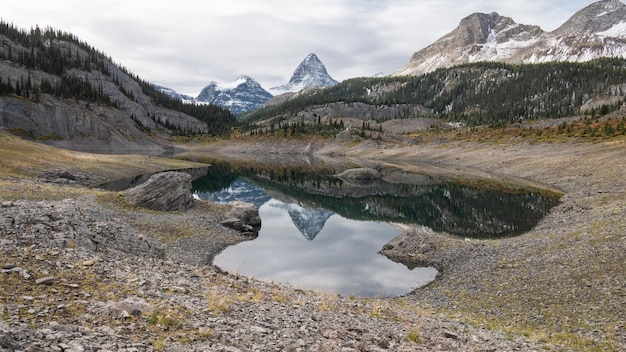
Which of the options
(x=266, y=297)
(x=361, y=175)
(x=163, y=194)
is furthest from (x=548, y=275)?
(x=361, y=175)

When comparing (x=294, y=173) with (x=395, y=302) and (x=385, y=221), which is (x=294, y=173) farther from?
(x=395, y=302)

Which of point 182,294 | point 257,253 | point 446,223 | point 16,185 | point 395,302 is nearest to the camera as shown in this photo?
point 182,294

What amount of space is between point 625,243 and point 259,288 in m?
26.4

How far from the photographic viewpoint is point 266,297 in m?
18.1

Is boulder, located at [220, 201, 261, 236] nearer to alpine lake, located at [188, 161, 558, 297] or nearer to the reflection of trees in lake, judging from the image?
alpine lake, located at [188, 161, 558, 297]

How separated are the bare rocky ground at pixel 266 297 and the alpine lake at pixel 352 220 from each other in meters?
3.51

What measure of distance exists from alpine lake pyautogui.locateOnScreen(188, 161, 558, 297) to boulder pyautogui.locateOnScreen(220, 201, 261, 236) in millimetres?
1286

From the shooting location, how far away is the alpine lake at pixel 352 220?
104ft

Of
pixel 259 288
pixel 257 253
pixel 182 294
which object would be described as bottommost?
pixel 257 253

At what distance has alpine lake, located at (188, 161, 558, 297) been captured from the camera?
31688mm

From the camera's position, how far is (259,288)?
20125mm

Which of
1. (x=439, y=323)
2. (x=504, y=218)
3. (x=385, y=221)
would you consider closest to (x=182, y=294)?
(x=439, y=323)

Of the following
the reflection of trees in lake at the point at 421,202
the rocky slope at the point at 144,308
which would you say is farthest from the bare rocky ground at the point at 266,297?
the reflection of trees in lake at the point at 421,202

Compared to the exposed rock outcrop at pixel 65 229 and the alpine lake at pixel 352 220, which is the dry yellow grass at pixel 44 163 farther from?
the exposed rock outcrop at pixel 65 229
